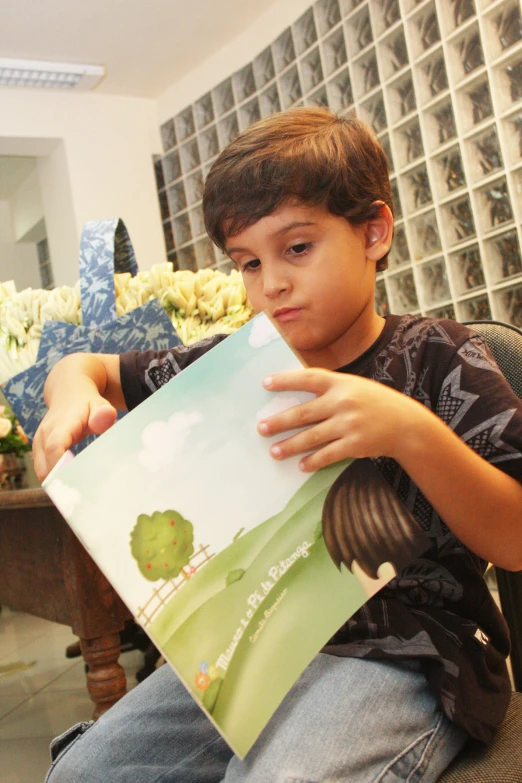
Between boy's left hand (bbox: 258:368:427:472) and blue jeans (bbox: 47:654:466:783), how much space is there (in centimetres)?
19

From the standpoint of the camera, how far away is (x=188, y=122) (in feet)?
12.3

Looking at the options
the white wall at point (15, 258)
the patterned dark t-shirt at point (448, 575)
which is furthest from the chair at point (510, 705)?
the white wall at point (15, 258)

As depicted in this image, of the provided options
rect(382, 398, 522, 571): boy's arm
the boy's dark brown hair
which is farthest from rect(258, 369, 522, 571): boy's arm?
the boy's dark brown hair

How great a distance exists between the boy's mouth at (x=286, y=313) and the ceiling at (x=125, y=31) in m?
2.91

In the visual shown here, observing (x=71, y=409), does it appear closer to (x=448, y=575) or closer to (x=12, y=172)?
(x=448, y=575)

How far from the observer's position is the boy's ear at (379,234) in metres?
0.78

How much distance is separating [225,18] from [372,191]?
3028 millimetres

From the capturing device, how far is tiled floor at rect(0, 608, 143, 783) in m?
1.38

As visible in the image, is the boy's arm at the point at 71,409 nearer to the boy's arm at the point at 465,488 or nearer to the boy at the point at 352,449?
the boy at the point at 352,449

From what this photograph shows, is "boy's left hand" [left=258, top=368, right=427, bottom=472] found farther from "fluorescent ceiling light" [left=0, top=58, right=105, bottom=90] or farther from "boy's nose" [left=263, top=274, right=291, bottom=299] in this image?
"fluorescent ceiling light" [left=0, top=58, right=105, bottom=90]

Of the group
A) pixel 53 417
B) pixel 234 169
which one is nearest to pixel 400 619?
pixel 53 417

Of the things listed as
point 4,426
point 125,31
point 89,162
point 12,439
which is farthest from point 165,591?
point 89,162

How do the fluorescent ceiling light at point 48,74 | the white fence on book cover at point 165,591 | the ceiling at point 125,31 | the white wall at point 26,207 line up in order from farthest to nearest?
the white wall at point 26,207 → the fluorescent ceiling light at point 48,74 → the ceiling at point 125,31 → the white fence on book cover at point 165,591

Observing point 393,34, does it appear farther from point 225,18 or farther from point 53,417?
point 53,417
